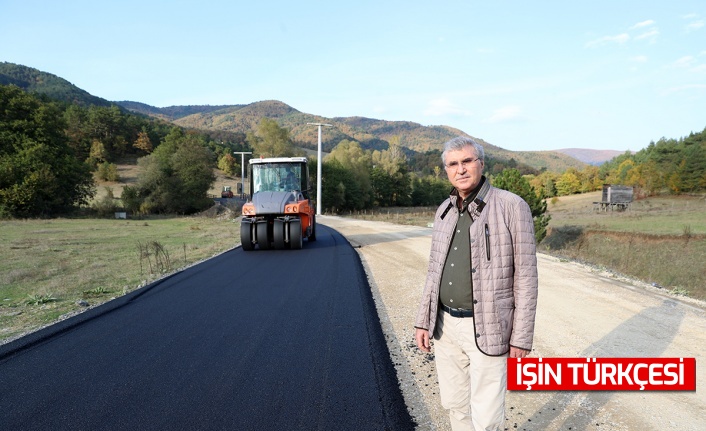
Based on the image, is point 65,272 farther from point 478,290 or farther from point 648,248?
point 648,248

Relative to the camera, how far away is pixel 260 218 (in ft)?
43.6

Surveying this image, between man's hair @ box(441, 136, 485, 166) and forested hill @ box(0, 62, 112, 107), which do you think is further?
forested hill @ box(0, 62, 112, 107)

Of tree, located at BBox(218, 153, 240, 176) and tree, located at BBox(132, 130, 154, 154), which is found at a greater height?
tree, located at BBox(132, 130, 154, 154)

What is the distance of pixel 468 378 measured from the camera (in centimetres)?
257

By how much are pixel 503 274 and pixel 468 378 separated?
71cm

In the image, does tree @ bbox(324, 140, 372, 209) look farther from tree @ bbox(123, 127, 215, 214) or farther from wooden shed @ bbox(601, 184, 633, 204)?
wooden shed @ bbox(601, 184, 633, 204)

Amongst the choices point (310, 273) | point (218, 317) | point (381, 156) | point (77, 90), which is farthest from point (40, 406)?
point (77, 90)

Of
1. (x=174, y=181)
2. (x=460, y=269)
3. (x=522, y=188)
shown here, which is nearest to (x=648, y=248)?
(x=522, y=188)

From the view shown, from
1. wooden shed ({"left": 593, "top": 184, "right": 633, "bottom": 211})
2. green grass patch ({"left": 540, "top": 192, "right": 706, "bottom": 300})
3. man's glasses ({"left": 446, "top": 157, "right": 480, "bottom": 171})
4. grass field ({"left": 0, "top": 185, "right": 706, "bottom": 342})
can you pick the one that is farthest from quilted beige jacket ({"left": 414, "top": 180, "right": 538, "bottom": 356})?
wooden shed ({"left": 593, "top": 184, "right": 633, "bottom": 211})

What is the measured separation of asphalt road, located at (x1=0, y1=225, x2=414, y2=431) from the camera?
10.9 feet

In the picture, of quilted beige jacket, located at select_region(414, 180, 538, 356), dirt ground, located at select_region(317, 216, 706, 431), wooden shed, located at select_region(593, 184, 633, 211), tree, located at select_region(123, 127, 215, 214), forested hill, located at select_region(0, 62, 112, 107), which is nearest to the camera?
quilted beige jacket, located at select_region(414, 180, 538, 356)

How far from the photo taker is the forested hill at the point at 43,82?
14138cm

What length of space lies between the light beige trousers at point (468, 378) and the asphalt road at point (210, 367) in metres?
0.73

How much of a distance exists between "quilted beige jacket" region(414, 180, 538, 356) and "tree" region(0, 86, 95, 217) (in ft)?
127
